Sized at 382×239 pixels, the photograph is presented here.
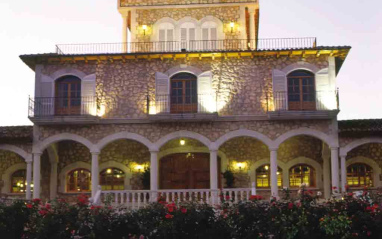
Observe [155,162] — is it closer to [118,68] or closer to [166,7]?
[118,68]

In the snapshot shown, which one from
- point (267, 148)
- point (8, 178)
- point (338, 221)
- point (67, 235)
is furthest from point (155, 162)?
point (338, 221)

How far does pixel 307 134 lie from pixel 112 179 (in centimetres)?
939

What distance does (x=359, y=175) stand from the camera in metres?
23.9

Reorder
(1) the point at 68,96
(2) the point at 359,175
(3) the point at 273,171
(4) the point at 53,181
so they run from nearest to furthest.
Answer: (3) the point at 273,171
(1) the point at 68,96
(2) the point at 359,175
(4) the point at 53,181

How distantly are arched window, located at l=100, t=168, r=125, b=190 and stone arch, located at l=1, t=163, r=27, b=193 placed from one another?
12.7ft

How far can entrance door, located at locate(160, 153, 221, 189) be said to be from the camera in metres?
23.8

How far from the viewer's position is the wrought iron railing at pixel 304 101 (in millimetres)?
21906

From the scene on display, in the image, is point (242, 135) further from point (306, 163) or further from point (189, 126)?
point (306, 163)

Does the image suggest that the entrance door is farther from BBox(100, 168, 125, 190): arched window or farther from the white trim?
the white trim

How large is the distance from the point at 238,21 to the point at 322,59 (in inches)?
205

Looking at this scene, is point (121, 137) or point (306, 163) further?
point (306, 163)

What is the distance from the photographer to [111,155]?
966 inches

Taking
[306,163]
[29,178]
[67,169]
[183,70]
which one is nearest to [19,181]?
[67,169]

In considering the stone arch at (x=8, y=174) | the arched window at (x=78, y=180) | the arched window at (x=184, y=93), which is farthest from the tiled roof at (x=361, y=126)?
the stone arch at (x=8, y=174)
